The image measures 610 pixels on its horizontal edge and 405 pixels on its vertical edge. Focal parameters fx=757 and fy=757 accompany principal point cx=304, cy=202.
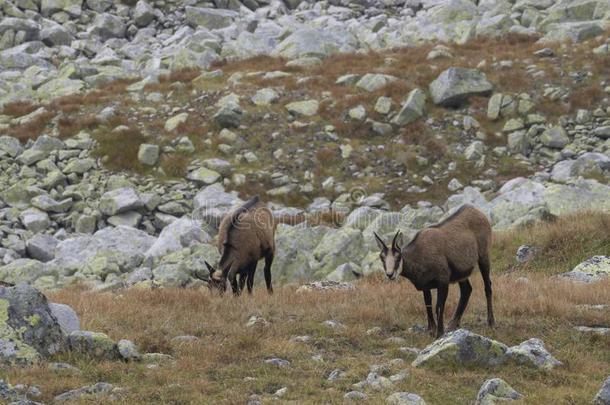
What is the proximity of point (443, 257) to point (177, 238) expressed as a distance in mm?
13689

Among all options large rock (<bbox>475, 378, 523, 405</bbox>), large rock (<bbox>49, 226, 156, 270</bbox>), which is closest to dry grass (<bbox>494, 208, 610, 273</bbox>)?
large rock (<bbox>475, 378, 523, 405</bbox>)

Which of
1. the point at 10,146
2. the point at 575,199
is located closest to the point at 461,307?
the point at 575,199

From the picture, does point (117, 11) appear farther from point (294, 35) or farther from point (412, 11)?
point (412, 11)

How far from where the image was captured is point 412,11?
186ft

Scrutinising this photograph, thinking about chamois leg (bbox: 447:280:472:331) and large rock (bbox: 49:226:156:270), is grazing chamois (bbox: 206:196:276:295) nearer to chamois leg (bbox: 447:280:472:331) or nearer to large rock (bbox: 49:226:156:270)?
chamois leg (bbox: 447:280:472:331)

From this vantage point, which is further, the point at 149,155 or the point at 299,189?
the point at 149,155

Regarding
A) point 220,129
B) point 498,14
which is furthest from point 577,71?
point 220,129

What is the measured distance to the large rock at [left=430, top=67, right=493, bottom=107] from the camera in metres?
34.4

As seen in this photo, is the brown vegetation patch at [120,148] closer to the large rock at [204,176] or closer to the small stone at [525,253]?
the large rock at [204,176]

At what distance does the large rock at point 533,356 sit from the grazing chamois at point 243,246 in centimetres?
705

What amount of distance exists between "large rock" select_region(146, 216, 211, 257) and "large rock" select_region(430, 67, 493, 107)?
46.9 ft

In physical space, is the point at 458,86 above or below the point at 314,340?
below

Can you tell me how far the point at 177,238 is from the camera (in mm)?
24422

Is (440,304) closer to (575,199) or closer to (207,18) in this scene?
(575,199)
